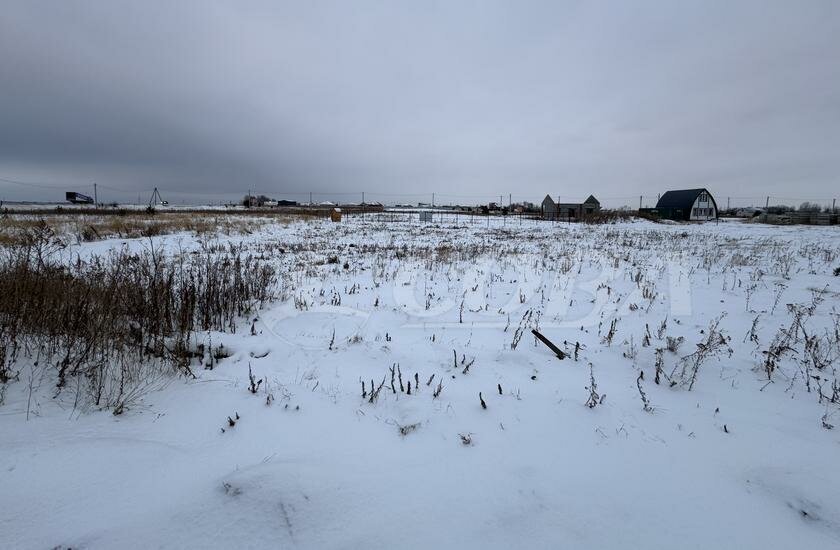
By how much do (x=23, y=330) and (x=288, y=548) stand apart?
11.1ft

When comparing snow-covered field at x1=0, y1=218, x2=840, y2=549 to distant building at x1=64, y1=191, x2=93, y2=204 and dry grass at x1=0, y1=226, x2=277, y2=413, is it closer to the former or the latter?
dry grass at x1=0, y1=226, x2=277, y2=413

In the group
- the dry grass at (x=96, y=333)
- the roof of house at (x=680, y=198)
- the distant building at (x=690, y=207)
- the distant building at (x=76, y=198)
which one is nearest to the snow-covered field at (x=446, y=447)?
the dry grass at (x=96, y=333)

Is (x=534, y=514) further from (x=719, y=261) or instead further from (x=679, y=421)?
(x=719, y=261)

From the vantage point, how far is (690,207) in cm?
4172

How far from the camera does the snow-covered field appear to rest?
1.81m

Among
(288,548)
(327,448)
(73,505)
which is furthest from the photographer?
(327,448)

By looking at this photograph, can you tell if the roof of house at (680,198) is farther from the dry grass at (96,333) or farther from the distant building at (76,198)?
the distant building at (76,198)

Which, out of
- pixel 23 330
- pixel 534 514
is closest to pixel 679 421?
pixel 534 514

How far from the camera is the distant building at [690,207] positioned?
42.0m

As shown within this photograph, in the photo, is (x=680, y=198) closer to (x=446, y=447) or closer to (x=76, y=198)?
(x=446, y=447)

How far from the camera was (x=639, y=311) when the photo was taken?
5.47m

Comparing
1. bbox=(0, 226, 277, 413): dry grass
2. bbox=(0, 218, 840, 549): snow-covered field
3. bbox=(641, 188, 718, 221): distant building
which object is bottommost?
bbox=(0, 218, 840, 549): snow-covered field

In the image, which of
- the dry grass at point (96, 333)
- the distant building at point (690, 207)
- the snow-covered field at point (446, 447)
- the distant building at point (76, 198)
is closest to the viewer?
the snow-covered field at point (446, 447)

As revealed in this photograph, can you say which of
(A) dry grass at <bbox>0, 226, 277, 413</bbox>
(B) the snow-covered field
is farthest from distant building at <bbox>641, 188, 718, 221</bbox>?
(A) dry grass at <bbox>0, 226, 277, 413</bbox>
